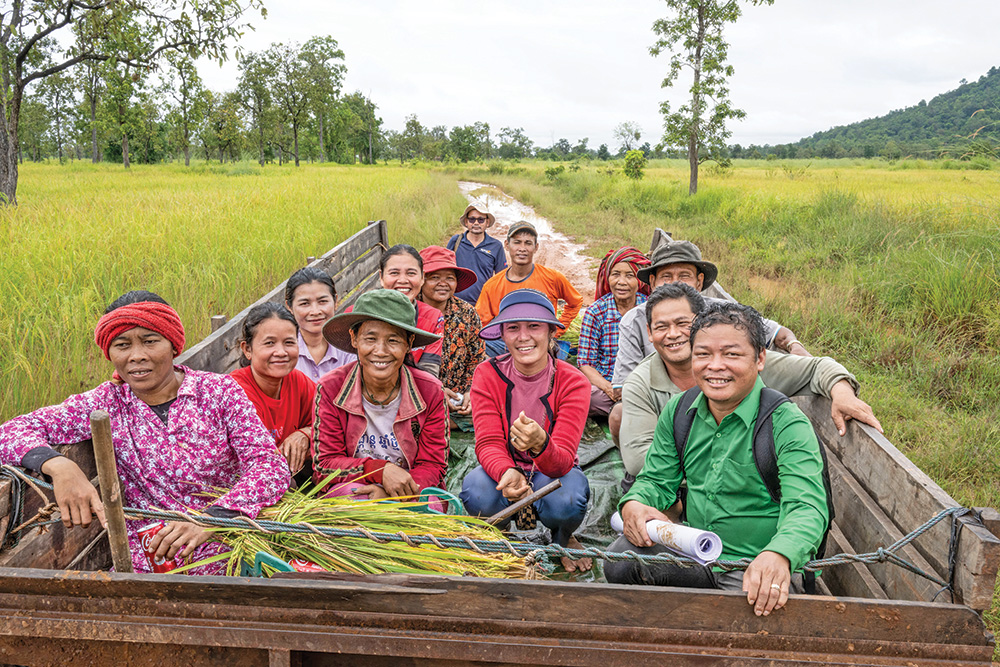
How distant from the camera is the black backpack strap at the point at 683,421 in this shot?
2.13m

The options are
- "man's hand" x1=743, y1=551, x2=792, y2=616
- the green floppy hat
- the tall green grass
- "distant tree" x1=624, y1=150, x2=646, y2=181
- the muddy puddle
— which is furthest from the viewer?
"distant tree" x1=624, y1=150, x2=646, y2=181

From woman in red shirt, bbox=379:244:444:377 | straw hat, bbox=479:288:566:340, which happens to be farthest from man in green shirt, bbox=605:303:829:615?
woman in red shirt, bbox=379:244:444:377

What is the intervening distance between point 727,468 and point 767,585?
603 millimetres

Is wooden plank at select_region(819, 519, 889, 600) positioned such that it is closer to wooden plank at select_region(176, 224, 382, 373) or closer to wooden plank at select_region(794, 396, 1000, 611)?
wooden plank at select_region(794, 396, 1000, 611)

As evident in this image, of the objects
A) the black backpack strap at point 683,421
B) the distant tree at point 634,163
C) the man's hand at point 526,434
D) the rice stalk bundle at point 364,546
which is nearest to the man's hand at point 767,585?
the black backpack strap at point 683,421

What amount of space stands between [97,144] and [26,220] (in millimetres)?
37982

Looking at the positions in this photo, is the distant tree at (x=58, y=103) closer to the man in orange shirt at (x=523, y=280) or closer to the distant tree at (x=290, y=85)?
the distant tree at (x=290, y=85)

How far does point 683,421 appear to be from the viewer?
214 cm

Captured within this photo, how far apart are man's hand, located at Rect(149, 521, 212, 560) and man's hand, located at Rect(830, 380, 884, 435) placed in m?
2.34

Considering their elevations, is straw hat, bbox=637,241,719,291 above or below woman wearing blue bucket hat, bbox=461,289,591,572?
above

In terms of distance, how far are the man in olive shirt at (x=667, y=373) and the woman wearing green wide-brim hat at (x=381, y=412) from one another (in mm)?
884

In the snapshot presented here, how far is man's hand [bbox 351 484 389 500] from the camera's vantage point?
2379 mm

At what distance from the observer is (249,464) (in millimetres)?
2191

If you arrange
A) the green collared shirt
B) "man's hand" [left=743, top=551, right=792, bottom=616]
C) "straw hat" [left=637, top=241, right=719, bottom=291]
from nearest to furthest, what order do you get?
"man's hand" [left=743, top=551, right=792, bottom=616] → the green collared shirt → "straw hat" [left=637, top=241, right=719, bottom=291]
